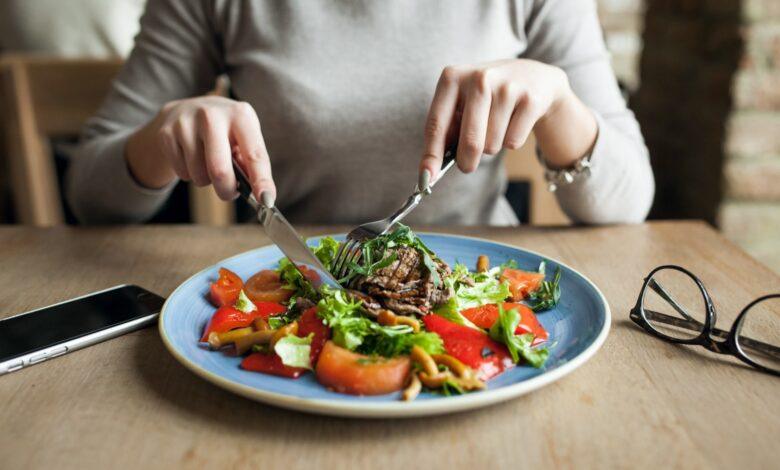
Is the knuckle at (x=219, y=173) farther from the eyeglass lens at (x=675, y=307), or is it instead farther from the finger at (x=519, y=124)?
the eyeglass lens at (x=675, y=307)

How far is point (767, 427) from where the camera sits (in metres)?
0.65

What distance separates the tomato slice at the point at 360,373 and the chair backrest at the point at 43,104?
1468mm

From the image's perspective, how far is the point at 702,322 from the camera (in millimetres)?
901

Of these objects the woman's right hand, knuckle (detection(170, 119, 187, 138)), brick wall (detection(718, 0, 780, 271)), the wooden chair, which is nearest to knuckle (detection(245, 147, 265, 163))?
the woman's right hand

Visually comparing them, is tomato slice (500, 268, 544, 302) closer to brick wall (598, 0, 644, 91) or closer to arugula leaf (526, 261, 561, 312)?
arugula leaf (526, 261, 561, 312)

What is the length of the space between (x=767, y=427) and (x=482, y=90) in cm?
59

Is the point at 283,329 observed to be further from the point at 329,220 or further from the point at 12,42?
the point at 12,42

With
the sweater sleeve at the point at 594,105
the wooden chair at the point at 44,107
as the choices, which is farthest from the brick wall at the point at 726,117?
the wooden chair at the point at 44,107

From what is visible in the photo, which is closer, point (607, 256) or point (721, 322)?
point (721, 322)

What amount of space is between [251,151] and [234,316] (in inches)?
11.1

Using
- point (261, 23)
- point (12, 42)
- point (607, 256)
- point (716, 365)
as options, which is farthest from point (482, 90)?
point (12, 42)

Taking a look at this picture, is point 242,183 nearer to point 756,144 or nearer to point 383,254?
point 383,254

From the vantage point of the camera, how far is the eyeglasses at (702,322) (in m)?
0.76

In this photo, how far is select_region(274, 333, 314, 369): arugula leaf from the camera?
0.70 meters
